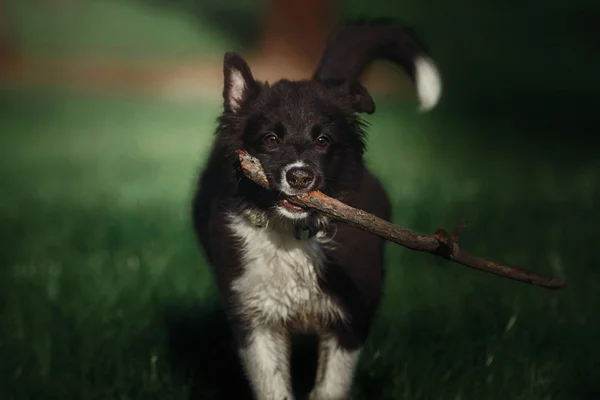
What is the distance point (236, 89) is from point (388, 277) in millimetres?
2274

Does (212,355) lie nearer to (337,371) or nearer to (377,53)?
(337,371)

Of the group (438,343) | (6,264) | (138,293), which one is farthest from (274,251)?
(6,264)

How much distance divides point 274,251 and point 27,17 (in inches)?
412

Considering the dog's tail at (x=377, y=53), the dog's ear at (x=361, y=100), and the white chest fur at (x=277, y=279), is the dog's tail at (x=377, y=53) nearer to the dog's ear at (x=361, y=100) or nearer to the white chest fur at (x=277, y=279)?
the dog's ear at (x=361, y=100)

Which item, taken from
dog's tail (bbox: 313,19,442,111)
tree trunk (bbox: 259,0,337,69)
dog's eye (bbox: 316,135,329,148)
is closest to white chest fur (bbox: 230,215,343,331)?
dog's eye (bbox: 316,135,329,148)

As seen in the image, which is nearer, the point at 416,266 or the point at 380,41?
the point at 380,41

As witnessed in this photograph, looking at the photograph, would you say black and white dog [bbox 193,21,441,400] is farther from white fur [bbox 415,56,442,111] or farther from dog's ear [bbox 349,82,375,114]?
white fur [bbox 415,56,442,111]

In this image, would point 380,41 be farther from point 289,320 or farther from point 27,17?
point 27,17

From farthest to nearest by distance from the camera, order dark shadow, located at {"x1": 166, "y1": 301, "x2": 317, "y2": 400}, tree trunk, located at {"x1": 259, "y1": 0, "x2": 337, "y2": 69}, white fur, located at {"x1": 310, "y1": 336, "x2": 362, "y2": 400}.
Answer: tree trunk, located at {"x1": 259, "y1": 0, "x2": 337, "y2": 69}
dark shadow, located at {"x1": 166, "y1": 301, "x2": 317, "y2": 400}
white fur, located at {"x1": 310, "y1": 336, "x2": 362, "y2": 400}

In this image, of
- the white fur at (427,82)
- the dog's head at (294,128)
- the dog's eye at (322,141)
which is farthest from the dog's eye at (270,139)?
the white fur at (427,82)

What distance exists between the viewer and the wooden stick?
3666 mm

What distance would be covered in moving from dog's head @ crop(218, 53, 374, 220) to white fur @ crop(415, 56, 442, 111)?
712 mm

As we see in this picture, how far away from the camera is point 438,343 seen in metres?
5.11

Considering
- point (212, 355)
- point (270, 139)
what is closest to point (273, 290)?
point (270, 139)
